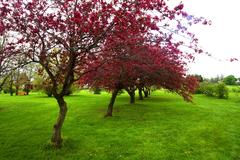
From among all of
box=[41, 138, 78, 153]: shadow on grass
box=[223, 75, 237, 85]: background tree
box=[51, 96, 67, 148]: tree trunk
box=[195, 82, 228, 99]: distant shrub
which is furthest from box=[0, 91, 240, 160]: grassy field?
box=[223, 75, 237, 85]: background tree

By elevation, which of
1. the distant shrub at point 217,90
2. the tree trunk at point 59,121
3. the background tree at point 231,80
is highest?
the background tree at point 231,80

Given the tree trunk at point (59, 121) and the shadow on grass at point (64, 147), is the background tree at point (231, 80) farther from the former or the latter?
the tree trunk at point (59, 121)

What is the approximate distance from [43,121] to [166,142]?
994 centimetres

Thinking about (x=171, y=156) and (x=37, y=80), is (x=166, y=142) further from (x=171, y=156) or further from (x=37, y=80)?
(x=37, y=80)

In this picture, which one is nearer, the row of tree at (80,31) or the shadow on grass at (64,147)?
the row of tree at (80,31)

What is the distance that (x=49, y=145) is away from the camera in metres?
12.6

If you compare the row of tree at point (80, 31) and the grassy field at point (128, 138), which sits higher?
the row of tree at point (80, 31)

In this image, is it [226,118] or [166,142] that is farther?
[226,118]

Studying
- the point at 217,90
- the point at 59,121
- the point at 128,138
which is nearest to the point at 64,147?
the point at 59,121

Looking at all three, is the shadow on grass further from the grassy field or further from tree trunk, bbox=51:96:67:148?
tree trunk, bbox=51:96:67:148

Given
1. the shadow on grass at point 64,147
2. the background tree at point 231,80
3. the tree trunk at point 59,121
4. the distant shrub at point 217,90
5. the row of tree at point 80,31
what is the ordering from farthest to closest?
1. the background tree at point 231,80
2. the distant shrub at point 217,90
3. the tree trunk at point 59,121
4. the shadow on grass at point 64,147
5. the row of tree at point 80,31

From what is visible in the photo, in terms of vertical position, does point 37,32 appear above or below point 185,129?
above

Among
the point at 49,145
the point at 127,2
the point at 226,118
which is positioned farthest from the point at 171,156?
the point at 226,118

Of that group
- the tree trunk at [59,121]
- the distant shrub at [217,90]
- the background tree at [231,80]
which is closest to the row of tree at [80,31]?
the tree trunk at [59,121]
